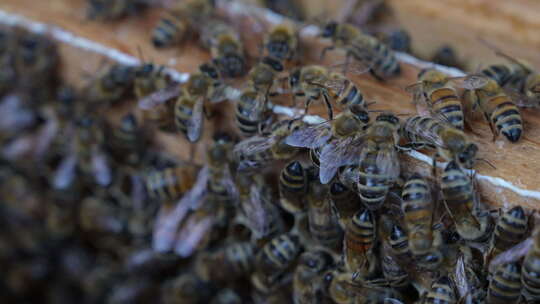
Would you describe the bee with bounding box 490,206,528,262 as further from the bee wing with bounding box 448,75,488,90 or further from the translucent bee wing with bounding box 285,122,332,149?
the translucent bee wing with bounding box 285,122,332,149

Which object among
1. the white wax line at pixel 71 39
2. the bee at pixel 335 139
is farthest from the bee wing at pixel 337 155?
the white wax line at pixel 71 39

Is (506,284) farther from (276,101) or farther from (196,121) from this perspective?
(196,121)

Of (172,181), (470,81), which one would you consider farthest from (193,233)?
(470,81)

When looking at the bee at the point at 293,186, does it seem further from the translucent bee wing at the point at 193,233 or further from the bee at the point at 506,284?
the bee at the point at 506,284

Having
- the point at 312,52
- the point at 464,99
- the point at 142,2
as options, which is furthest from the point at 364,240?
the point at 142,2

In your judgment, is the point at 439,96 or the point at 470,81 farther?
the point at 470,81

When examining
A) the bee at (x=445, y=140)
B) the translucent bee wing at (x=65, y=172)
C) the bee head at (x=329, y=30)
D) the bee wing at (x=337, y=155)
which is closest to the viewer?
the bee at (x=445, y=140)
